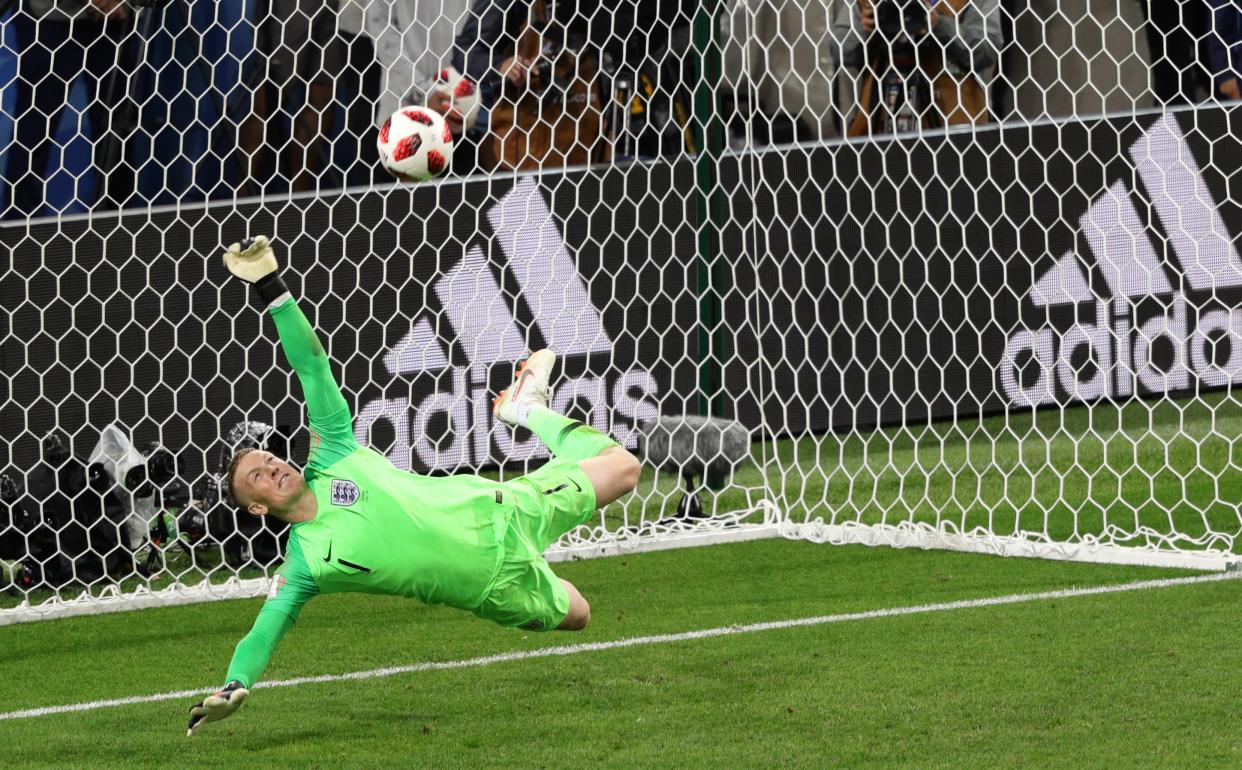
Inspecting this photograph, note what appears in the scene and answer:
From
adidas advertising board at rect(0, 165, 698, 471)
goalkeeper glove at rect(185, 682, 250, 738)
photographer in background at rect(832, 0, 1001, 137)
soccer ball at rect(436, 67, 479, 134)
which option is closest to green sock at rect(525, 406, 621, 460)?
goalkeeper glove at rect(185, 682, 250, 738)

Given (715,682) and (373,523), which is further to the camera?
(715,682)

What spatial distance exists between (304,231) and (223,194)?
613 mm

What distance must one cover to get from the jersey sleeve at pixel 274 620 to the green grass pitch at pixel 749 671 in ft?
1.06

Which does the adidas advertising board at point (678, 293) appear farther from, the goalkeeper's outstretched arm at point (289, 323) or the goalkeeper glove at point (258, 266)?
the goalkeeper glove at point (258, 266)

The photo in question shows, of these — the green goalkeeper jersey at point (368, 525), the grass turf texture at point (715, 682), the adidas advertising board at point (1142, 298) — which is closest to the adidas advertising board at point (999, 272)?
the adidas advertising board at point (1142, 298)

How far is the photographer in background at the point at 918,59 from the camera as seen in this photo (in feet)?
31.4

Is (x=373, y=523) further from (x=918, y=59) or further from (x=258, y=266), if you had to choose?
(x=918, y=59)

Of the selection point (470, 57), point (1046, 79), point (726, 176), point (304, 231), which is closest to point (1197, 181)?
point (1046, 79)

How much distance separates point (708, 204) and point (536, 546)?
11.9 feet

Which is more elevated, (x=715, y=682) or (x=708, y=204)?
(x=708, y=204)

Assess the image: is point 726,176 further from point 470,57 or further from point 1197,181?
point 1197,181

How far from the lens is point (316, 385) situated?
5602 millimetres

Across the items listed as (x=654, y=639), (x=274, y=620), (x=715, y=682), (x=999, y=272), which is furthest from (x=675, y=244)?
(x=274, y=620)

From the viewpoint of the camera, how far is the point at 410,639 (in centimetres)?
693
